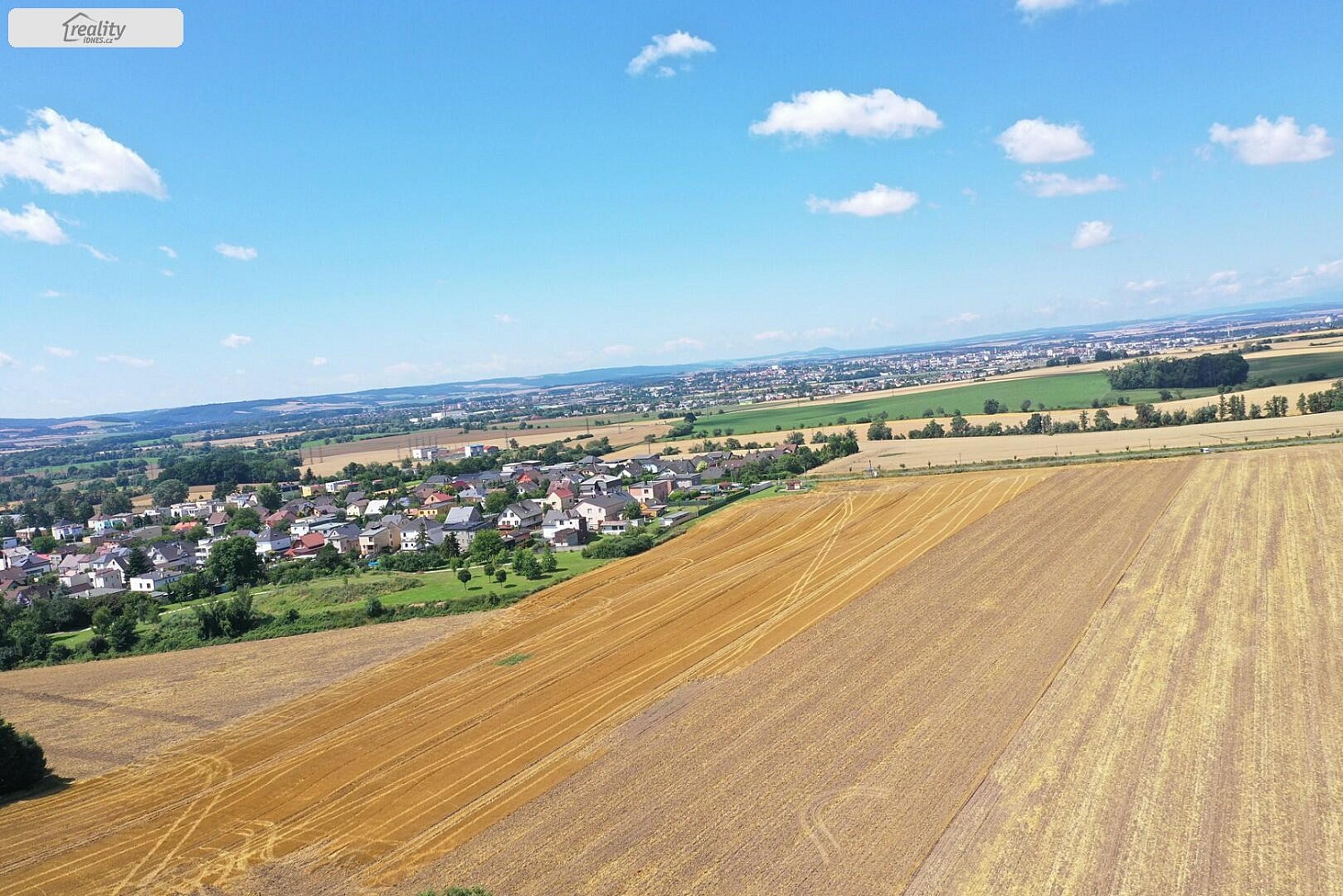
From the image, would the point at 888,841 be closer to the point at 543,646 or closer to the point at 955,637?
the point at 955,637

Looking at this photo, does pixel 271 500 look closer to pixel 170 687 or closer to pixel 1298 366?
pixel 170 687

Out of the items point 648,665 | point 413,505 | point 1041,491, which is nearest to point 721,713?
point 648,665

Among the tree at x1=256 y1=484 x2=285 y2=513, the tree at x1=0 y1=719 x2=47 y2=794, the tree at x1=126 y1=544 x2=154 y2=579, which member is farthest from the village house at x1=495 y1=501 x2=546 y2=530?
the tree at x1=0 y1=719 x2=47 y2=794

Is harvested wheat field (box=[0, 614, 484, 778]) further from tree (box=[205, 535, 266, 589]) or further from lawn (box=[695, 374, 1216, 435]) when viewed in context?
lawn (box=[695, 374, 1216, 435])

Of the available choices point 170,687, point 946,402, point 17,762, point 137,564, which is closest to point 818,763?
point 17,762

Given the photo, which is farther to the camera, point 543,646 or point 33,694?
point 33,694

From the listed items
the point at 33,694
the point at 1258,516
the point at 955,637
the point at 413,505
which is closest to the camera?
the point at 955,637

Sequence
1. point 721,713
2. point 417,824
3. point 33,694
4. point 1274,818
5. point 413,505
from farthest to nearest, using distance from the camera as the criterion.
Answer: point 413,505
point 33,694
point 721,713
point 417,824
point 1274,818
